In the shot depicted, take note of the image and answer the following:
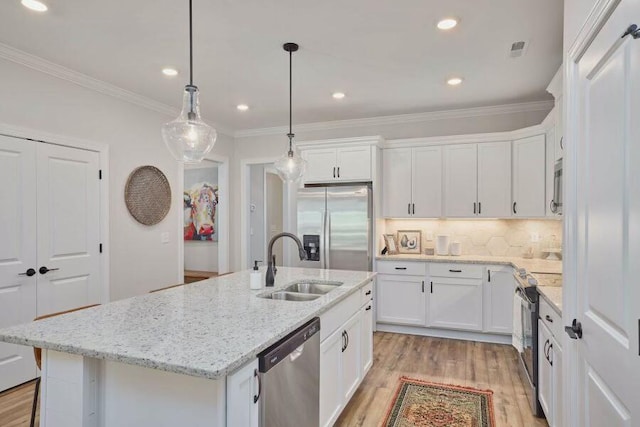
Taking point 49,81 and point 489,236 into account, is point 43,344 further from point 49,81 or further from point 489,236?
point 489,236

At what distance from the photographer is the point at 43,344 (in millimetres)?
1481

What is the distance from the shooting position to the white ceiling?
2438 mm

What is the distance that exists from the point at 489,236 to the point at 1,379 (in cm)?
497

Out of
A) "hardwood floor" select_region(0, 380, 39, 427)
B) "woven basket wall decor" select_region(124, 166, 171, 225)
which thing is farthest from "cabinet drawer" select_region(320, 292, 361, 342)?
"woven basket wall decor" select_region(124, 166, 171, 225)

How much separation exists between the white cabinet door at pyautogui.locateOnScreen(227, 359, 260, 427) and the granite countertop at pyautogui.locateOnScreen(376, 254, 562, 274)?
2.84 m

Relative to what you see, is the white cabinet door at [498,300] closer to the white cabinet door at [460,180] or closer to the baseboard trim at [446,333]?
A: the baseboard trim at [446,333]

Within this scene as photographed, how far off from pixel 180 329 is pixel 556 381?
78.5 inches

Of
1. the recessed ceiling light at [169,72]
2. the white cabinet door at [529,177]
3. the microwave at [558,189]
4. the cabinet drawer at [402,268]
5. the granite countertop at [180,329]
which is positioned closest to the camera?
the granite countertop at [180,329]

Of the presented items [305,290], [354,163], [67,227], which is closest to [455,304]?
[354,163]

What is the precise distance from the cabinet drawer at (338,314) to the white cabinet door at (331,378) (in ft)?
0.15

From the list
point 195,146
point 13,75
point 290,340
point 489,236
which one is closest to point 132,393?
point 290,340

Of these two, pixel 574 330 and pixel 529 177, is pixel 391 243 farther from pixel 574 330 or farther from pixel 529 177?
pixel 574 330

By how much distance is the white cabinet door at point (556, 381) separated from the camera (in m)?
2.00

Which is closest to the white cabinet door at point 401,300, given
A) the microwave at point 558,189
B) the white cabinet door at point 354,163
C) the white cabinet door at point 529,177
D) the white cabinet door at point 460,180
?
the white cabinet door at point 460,180
